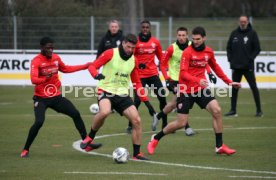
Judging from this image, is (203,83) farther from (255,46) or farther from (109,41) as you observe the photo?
(109,41)

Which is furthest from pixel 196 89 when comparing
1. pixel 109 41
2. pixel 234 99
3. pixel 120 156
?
pixel 109 41

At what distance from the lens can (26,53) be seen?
29.2 m

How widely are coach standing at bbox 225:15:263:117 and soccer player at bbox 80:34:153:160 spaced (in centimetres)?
692

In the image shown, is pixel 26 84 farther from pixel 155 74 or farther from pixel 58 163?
pixel 58 163

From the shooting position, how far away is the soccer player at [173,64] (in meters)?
15.7

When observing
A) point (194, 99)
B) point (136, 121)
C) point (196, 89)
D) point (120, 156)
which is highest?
point (196, 89)

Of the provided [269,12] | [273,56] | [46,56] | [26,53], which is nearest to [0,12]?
[26,53]

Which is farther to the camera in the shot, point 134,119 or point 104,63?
point 104,63

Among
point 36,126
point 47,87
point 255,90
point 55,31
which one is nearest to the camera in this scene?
point 36,126

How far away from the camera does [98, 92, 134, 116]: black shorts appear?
12.5m

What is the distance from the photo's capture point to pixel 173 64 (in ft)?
53.4

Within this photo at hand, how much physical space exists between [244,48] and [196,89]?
671 centimetres

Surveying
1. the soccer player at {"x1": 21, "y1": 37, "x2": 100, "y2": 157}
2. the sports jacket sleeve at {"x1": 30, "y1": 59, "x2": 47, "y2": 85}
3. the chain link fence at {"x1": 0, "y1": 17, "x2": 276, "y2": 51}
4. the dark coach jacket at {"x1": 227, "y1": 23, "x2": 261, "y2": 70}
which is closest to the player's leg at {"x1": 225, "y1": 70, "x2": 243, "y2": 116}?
the dark coach jacket at {"x1": 227, "y1": 23, "x2": 261, "y2": 70}

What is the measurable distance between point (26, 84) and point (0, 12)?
640 cm
